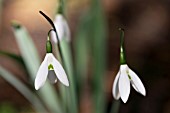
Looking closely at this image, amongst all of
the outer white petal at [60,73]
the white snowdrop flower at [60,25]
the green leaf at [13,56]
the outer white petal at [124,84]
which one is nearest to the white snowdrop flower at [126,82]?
the outer white petal at [124,84]

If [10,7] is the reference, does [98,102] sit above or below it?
below

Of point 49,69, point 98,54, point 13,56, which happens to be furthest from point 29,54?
point 49,69

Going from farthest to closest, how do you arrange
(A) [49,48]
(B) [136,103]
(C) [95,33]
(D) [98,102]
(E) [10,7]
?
(E) [10,7], (B) [136,103], (C) [95,33], (D) [98,102], (A) [49,48]

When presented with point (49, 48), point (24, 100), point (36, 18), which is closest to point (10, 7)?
point (36, 18)

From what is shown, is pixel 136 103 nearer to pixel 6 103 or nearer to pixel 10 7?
pixel 6 103

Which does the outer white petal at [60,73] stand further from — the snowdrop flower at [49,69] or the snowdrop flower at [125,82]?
the snowdrop flower at [125,82]

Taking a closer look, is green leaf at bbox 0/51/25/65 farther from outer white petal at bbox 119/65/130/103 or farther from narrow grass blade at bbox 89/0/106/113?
outer white petal at bbox 119/65/130/103

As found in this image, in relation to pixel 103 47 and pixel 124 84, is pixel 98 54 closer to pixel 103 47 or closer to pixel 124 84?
pixel 103 47

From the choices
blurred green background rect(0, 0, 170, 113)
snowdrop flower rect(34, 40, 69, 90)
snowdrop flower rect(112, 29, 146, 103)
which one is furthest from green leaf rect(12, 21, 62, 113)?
snowdrop flower rect(112, 29, 146, 103)
